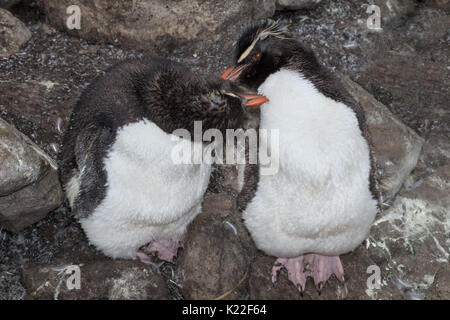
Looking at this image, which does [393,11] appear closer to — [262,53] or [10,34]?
[262,53]

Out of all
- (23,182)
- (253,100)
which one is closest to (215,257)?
(253,100)

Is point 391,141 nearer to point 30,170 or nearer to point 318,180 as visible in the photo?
point 318,180

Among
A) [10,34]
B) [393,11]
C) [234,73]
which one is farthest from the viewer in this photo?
[393,11]

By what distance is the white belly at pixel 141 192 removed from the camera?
8.11ft

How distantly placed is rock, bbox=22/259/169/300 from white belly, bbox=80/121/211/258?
0.13 metres

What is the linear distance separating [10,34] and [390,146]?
2735 mm

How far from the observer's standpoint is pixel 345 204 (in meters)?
2.49

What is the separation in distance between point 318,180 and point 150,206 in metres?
0.86

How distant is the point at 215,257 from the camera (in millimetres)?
2785

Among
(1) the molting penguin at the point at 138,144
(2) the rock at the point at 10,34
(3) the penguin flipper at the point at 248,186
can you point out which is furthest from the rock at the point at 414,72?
(2) the rock at the point at 10,34

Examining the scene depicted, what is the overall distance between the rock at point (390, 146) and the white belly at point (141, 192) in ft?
4.22

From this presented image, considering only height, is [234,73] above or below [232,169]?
above

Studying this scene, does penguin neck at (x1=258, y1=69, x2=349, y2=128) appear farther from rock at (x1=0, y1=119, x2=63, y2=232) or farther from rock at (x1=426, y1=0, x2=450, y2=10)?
rock at (x1=426, y1=0, x2=450, y2=10)

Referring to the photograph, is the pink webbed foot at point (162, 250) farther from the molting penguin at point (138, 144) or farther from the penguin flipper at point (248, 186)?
the penguin flipper at point (248, 186)
